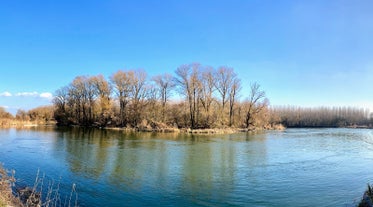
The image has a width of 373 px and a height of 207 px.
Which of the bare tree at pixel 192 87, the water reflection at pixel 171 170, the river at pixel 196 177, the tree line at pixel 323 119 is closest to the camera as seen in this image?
the river at pixel 196 177

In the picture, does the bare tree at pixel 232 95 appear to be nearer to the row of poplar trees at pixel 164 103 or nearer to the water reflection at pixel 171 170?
the row of poplar trees at pixel 164 103

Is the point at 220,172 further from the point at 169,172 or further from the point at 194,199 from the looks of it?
the point at 194,199

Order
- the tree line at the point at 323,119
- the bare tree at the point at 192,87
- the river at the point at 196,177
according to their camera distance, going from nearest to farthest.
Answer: the river at the point at 196,177, the bare tree at the point at 192,87, the tree line at the point at 323,119

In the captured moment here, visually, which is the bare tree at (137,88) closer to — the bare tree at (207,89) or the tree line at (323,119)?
the bare tree at (207,89)

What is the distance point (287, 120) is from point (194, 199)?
9691cm

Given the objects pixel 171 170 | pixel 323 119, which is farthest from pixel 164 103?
pixel 323 119

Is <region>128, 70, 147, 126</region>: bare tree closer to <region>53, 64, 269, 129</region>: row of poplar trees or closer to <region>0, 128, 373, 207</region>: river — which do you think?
<region>53, 64, 269, 129</region>: row of poplar trees

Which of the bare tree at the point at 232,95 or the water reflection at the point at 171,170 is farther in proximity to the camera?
the bare tree at the point at 232,95

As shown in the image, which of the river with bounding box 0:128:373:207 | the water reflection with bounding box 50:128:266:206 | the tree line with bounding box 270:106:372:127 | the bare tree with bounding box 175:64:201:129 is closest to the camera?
the river with bounding box 0:128:373:207

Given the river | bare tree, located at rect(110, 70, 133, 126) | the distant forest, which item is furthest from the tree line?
the river

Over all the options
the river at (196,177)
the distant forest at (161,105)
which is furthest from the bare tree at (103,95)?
the river at (196,177)

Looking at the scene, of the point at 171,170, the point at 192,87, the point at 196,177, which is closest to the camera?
the point at 196,177

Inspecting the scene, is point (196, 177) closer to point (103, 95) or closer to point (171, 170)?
point (171, 170)

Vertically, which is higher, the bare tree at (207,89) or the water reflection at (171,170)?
the bare tree at (207,89)
